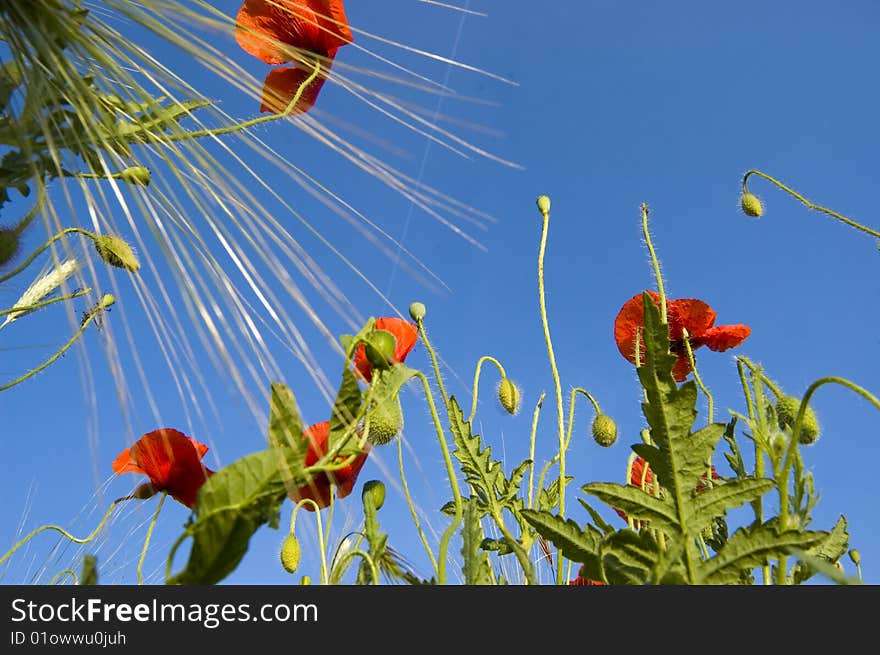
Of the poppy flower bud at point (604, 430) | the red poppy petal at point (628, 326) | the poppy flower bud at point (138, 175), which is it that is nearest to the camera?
the poppy flower bud at point (138, 175)

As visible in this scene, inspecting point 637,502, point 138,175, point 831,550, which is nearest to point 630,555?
point 637,502

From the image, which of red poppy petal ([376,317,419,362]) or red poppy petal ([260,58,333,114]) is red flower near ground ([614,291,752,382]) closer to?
red poppy petal ([376,317,419,362])

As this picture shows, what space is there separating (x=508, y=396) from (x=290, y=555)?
1.73 ft

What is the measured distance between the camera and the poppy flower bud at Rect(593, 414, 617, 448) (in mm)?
1293

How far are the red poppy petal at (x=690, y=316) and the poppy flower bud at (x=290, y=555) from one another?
672 millimetres

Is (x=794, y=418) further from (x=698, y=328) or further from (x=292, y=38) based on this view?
(x=292, y=38)

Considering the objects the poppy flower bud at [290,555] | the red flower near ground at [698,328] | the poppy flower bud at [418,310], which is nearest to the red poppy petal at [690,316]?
the red flower near ground at [698,328]

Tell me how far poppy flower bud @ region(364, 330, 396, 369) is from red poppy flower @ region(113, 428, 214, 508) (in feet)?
1.34

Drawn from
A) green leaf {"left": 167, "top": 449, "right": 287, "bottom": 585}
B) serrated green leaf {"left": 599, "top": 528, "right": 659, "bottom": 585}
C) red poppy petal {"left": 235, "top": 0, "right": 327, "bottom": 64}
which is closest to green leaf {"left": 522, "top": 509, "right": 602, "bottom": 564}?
serrated green leaf {"left": 599, "top": 528, "right": 659, "bottom": 585}

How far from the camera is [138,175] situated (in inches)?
30.3

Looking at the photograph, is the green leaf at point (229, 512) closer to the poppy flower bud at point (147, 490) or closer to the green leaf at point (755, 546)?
the green leaf at point (755, 546)

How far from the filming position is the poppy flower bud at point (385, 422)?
2.35 ft
